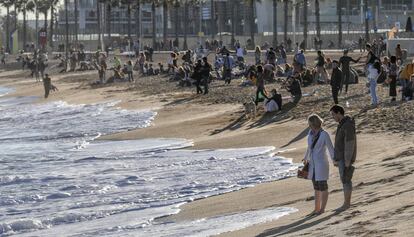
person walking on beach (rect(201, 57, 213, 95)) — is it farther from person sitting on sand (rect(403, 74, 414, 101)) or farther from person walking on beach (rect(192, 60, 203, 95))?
person sitting on sand (rect(403, 74, 414, 101))

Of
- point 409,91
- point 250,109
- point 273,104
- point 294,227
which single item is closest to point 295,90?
point 273,104

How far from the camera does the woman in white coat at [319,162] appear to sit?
12688 millimetres

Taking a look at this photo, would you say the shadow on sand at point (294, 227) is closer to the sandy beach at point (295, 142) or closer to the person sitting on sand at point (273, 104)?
the sandy beach at point (295, 142)

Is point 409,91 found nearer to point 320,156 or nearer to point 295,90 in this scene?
point 295,90

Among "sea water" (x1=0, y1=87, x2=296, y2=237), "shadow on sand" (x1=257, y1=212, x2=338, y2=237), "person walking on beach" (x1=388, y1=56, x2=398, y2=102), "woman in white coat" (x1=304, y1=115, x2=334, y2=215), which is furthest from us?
"person walking on beach" (x1=388, y1=56, x2=398, y2=102)

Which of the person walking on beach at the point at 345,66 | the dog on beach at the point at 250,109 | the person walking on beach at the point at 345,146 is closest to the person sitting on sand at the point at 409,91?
the person walking on beach at the point at 345,66

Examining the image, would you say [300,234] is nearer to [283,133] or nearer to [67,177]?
[67,177]

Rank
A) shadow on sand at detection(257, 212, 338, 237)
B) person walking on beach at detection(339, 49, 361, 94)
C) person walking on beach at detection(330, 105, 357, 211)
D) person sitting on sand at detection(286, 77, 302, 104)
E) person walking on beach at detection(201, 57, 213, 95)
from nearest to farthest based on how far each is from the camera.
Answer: shadow on sand at detection(257, 212, 338, 237) → person walking on beach at detection(330, 105, 357, 211) → person sitting on sand at detection(286, 77, 302, 104) → person walking on beach at detection(339, 49, 361, 94) → person walking on beach at detection(201, 57, 213, 95)

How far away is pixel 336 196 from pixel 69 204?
470 centimetres

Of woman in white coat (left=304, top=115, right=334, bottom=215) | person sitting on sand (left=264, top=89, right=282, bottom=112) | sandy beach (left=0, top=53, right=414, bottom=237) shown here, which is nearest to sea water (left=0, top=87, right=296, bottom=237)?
sandy beach (left=0, top=53, right=414, bottom=237)

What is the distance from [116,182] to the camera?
1881 centimetres

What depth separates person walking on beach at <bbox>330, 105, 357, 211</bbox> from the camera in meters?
12.5

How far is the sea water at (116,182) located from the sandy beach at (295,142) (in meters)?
0.52

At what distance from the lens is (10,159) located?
78.4ft
